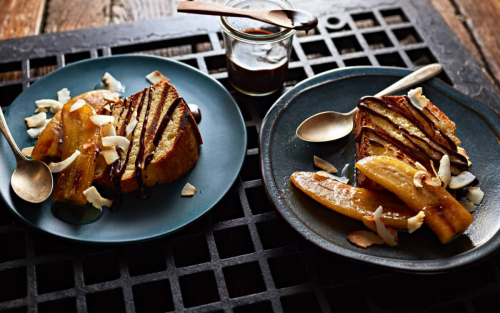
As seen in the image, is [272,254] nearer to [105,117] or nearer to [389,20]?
[105,117]

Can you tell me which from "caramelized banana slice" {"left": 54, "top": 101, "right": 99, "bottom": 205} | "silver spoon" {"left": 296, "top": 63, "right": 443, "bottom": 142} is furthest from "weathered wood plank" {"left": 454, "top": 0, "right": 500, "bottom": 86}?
"caramelized banana slice" {"left": 54, "top": 101, "right": 99, "bottom": 205}

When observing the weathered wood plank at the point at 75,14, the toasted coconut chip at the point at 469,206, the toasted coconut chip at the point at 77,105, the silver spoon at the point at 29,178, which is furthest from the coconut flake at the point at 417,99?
the weathered wood plank at the point at 75,14

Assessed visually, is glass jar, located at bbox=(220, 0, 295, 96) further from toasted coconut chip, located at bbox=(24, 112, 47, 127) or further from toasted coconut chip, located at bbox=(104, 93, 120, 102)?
toasted coconut chip, located at bbox=(24, 112, 47, 127)

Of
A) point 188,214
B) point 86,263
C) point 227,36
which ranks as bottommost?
point 86,263

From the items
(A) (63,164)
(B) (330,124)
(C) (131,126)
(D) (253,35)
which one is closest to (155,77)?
(C) (131,126)

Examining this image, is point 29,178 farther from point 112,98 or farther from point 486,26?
point 486,26

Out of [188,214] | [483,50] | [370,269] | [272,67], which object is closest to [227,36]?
[272,67]
